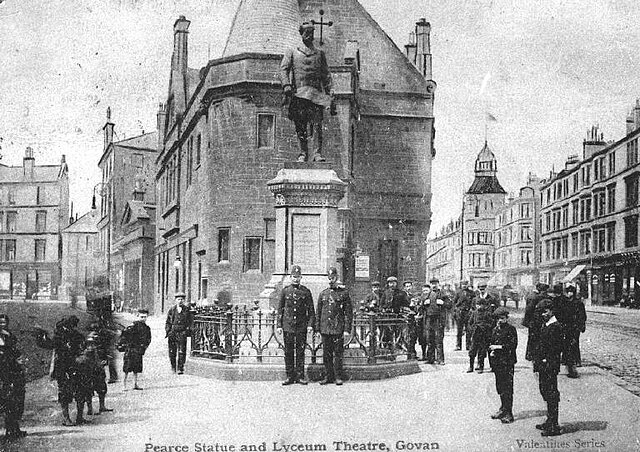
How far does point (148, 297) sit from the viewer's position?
45.1 metres

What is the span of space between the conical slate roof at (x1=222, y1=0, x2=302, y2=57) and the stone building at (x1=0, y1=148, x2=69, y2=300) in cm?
870

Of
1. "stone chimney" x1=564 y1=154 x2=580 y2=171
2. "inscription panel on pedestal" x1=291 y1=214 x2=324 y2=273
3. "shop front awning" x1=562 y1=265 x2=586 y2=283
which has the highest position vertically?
"stone chimney" x1=564 y1=154 x2=580 y2=171

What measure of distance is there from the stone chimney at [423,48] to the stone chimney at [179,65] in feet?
42.9

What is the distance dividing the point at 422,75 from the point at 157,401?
24569 mm

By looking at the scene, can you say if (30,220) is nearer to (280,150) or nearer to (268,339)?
(280,150)

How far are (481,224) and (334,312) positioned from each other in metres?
72.6

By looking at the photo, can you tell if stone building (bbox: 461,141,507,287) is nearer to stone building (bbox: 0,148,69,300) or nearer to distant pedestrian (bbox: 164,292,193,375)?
stone building (bbox: 0,148,69,300)

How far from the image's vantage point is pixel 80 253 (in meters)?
61.8

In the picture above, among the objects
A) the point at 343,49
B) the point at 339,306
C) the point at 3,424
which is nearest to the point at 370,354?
the point at 339,306

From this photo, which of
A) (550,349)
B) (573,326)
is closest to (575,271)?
(573,326)

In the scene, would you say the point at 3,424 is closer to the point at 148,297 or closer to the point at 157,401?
the point at 157,401

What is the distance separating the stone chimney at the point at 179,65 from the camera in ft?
123

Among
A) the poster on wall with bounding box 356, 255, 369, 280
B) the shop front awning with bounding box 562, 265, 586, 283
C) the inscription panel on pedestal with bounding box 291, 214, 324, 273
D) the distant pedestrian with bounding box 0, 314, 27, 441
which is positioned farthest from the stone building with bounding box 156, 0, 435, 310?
the distant pedestrian with bounding box 0, 314, 27, 441

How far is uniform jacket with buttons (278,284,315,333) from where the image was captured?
10773 mm
